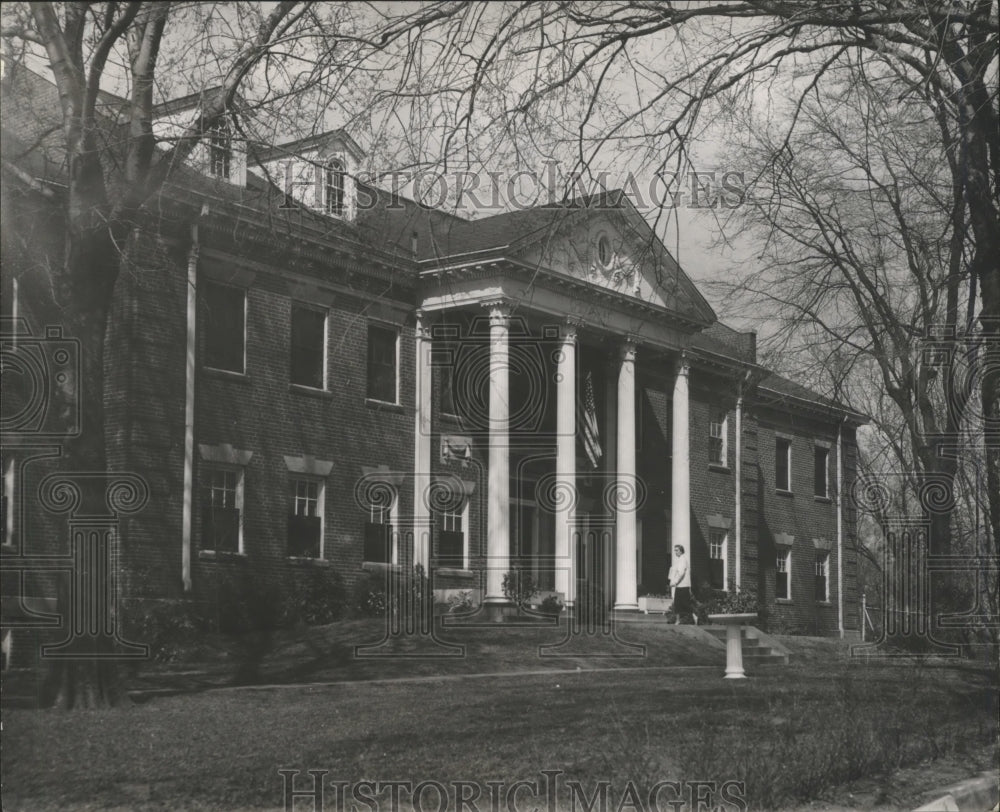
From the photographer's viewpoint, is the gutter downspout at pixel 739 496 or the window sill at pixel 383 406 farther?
the gutter downspout at pixel 739 496

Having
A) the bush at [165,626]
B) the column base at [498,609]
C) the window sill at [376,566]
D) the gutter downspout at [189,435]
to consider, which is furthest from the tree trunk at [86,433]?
the column base at [498,609]

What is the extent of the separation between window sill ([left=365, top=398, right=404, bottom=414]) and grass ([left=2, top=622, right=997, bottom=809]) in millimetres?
7790

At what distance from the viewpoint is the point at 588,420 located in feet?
95.6

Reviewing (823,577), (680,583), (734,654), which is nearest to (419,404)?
(680,583)

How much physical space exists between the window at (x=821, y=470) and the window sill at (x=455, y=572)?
1396 centimetres

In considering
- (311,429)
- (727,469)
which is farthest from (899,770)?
(727,469)

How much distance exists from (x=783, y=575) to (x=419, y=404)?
49.0ft

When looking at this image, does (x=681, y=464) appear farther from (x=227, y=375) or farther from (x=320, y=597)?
(x=227, y=375)

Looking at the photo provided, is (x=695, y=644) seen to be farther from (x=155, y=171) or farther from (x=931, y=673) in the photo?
(x=155, y=171)

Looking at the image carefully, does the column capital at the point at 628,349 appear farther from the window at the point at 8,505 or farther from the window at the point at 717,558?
the window at the point at 8,505

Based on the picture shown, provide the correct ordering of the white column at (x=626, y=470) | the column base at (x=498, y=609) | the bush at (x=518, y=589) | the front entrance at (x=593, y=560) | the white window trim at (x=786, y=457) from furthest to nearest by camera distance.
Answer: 1. the white window trim at (x=786, y=457)
2. the front entrance at (x=593, y=560)
3. the white column at (x=626, y=470)
4. the bush at (x=518, y=589)
5. the column base at (x=498, y=609)

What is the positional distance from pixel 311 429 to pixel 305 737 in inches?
478

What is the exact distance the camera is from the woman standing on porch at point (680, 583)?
2714 cm

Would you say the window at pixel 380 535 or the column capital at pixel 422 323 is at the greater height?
the column capital at pixel 422 323
